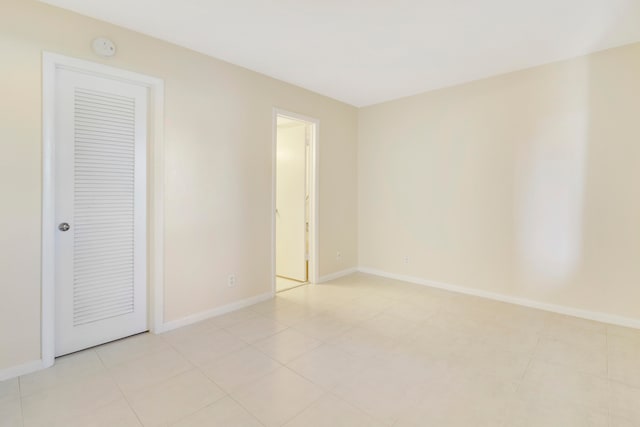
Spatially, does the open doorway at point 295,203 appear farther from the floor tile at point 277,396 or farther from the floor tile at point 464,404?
the floor tile at point 464,404

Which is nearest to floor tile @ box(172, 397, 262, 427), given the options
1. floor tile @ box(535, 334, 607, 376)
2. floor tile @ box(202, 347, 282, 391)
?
floor tile @ box(202, 347, 282, 391)

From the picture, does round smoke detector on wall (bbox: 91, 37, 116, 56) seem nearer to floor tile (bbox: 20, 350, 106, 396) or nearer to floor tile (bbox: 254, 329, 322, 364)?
floor tile (bbox: 20, 350, 106, 396)

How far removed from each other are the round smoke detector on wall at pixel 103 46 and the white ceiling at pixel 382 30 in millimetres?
163

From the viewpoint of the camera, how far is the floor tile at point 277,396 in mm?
1751

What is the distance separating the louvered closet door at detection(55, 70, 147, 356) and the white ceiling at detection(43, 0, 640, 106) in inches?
25.2

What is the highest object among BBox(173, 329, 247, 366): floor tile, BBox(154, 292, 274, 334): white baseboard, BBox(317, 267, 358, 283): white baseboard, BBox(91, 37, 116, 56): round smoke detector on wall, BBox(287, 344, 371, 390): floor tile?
BBox(91, 37, 116, 56): round smoke detector on wall

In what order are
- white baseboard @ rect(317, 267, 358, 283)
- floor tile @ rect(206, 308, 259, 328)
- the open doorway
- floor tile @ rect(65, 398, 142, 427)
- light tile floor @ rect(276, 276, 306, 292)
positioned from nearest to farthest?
floor tile @ rect(65, 398, 142, 427), floor tile @ rect(206, 308, 259, 328), light tile floor @ rect(276, 276, 306, 292), the open doorway, white baseboard @ rect(317, 267, 358, 283)

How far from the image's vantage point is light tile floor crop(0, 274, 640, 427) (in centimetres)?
174

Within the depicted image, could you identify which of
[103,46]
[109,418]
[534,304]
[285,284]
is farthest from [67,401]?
[534,304]

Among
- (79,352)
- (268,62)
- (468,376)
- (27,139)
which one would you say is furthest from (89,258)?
(468,376)

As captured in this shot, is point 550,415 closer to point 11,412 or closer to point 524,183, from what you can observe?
point 524,183

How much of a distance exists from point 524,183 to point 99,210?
4.14 m

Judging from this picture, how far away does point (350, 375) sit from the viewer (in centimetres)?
213

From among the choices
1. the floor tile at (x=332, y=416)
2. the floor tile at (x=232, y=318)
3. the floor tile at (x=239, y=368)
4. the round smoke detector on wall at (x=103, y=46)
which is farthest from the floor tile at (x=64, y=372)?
the round smoke detector on wall at (x=103, y=46)
